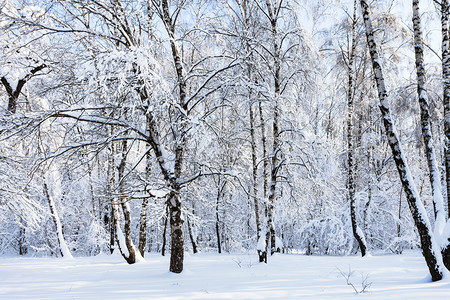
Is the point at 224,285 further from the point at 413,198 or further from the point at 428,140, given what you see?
the point at 428,140

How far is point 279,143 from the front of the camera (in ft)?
26.8

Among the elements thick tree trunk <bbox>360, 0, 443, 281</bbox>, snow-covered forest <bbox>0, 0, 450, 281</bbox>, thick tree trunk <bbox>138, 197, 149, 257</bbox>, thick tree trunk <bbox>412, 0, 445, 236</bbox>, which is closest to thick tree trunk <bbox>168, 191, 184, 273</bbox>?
snow-covered forest <bbox>0, 0, 450, 281</bbox>

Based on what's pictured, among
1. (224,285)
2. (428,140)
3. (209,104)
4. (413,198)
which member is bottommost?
(224,285)

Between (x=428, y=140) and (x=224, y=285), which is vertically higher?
(x=428, y=140)

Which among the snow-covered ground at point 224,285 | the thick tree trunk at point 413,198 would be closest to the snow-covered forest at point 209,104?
the thick tree trunk at point 413,198

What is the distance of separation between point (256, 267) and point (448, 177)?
5.00 metres

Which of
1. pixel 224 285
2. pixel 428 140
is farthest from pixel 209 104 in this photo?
pixel 428 140

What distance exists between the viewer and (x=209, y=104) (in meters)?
8.14

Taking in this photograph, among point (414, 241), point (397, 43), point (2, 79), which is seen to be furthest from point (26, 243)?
point (397, 43)

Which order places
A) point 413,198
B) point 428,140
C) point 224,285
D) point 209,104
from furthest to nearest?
point 209,104 < point 428,140 < point 224,285 < point 413,198

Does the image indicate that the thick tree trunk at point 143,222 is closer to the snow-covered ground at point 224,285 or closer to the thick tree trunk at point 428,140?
the snow-covered ground at point 224,285

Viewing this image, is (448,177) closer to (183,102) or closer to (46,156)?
(183,102)

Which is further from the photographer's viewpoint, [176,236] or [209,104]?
[209,104]

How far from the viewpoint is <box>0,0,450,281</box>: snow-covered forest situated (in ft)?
17.7
